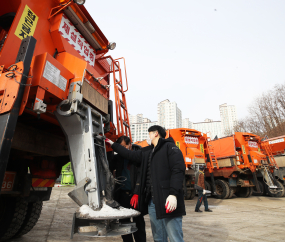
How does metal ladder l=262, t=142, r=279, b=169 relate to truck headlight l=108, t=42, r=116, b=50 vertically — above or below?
below

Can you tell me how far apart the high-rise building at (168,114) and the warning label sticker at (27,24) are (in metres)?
63.0

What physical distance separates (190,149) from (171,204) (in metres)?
6.58

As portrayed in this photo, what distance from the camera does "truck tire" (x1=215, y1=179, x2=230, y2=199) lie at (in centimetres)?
885

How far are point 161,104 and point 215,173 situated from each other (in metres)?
62.1

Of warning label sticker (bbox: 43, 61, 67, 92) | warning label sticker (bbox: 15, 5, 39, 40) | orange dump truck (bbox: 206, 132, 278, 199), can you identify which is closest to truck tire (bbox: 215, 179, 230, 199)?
orange dump truck (bbox: 206, 132, 278, 199)

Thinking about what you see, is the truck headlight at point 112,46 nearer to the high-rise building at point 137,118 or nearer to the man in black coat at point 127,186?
the man in black coat at point 127,186

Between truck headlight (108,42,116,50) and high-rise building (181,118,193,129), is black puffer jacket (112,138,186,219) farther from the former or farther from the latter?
high-rise building (181,118,193,129)

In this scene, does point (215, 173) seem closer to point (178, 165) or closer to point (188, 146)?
point (188, 146)

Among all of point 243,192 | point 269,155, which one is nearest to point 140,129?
point 243,192

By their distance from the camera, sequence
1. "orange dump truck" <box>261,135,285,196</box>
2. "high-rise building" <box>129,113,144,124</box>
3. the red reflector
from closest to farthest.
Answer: the red reflector
"orange dump truck" <box>261,135,285,196</box>
"high-rise building" <box>129,113,144,124</box>

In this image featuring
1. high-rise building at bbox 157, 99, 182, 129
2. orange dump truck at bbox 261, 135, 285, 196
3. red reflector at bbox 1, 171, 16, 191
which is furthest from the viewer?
high-rise building at bbox 157, 99, 182, 129

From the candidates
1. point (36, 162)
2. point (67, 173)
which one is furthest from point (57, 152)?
point (67, 173)

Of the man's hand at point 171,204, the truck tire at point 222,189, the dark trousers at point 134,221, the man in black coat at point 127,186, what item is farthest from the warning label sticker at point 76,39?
the truck tire at point 222,189

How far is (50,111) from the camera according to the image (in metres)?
2.22
